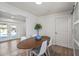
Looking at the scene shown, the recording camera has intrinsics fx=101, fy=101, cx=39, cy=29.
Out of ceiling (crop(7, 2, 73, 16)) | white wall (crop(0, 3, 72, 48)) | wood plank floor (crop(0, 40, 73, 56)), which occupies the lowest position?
wood plank floor (crop(0, 40, 73, 56))

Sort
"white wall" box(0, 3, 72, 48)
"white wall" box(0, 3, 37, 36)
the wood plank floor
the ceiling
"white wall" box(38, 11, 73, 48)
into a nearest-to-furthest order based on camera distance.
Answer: the ceiling, the wood plank floor, "white wall" box(0, 3, 37, 36), "white wall" box(0, 3, 72, 48), "white wall" box(38, 11, 73, 48)

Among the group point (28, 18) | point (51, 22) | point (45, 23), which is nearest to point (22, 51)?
point (28, 18)

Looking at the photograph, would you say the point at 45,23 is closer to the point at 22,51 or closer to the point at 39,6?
the point at 39,6

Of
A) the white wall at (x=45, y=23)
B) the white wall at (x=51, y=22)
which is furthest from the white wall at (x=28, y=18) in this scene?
the white wall at (x=51, y=22)

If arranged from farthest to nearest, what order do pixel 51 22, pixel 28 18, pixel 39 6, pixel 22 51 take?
pixel 51 22 → pixel 28 18 → pixel 39 6 → pixel 22 51

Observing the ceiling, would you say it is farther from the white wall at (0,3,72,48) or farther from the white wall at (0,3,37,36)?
the white wall at (0,3,72,48)

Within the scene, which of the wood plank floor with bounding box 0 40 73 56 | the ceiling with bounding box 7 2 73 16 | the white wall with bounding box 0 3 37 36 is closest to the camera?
the ceiling with bounding box 7 2 73 16

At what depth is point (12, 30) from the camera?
3.36 m

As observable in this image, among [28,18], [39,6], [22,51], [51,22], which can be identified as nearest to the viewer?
[22,51]

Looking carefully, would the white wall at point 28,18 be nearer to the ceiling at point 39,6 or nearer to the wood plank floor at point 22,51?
the ceiling at point 39,6

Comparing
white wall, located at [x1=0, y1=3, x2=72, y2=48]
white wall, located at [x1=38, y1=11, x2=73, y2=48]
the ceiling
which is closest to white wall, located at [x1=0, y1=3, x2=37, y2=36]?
white wall, located at [x1=0, y1=3, x2=72, y2=48]

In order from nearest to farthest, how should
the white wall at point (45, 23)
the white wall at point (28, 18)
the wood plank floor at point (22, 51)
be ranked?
1. the wood plank floor at point (22, 51)
2. the white wall at point (28, 18)
3. the white wall at point (45, 23)

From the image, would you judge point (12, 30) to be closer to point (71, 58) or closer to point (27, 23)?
point (27, 23)

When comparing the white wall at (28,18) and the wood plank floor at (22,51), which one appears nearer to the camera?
the wood plank floor at (22,51)
